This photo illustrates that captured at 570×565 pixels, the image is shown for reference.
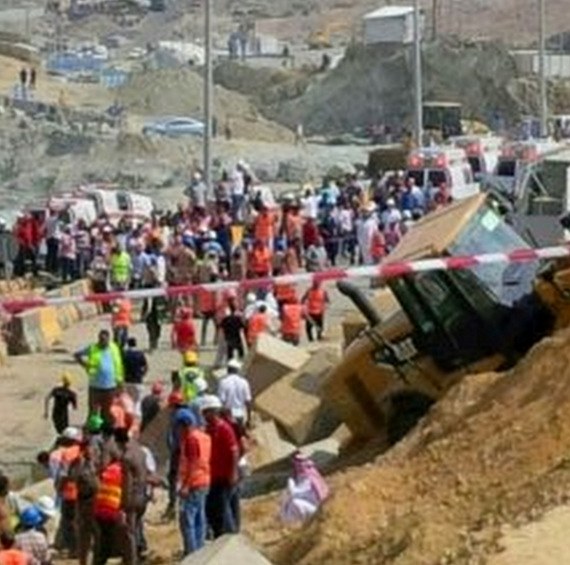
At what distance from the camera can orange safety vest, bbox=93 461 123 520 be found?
53.8 feet

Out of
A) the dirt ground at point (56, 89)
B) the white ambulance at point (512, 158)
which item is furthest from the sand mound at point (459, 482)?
the dirt ground at point (56, 89)

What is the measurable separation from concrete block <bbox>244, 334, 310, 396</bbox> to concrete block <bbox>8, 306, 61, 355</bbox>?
798cm

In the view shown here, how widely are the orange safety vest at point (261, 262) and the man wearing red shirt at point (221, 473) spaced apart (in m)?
14.6

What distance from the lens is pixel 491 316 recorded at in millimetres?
17891

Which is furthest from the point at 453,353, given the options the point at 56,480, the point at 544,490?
the point at 544,490

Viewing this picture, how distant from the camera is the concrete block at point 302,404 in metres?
20.9

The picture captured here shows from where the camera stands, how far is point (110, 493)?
16516 millimetres

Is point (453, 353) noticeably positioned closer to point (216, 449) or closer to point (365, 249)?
point (216, 449)

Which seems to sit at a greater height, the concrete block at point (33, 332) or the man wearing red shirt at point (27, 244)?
the man wearing red shirt at point (27, 244)

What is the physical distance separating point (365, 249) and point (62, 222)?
22.6ft

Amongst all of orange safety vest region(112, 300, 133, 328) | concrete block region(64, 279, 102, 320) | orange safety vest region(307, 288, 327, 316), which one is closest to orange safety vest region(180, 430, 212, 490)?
orange safety vest region(307, 288, 327, 316)

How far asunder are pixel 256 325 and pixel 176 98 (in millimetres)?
56447

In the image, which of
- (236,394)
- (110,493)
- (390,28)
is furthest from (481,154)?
(390,28)

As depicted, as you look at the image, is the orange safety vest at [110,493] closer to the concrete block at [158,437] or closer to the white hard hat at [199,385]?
the white hard hat at [199,385]
